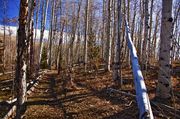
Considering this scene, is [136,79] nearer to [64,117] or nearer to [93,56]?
[64,117]

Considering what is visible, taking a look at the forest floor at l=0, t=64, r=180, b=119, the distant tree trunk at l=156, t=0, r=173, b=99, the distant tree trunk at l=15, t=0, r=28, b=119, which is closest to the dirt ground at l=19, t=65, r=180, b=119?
the forest floor at l=0, t=64, r=180, b=119

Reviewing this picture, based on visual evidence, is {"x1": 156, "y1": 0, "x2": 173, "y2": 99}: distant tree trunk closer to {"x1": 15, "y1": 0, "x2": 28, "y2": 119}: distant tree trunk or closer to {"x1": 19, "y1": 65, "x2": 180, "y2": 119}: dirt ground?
{"x1": 19, "y1": 65, "x2": 180, "y2": 119}: dirt ground

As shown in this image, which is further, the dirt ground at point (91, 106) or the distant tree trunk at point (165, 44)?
the distant tree trunk at point (165, 44)

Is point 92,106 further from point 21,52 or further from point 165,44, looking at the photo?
point 21,52

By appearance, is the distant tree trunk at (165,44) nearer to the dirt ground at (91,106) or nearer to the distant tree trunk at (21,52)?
the dirt ground at (91,106)

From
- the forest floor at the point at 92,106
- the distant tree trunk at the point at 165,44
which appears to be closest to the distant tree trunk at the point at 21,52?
A: the forest floor at the point at 92,106

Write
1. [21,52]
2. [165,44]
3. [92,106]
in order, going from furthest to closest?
[92,106]
[165,44]
[21,52]

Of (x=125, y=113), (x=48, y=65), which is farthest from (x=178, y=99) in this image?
(x=48, y=65)

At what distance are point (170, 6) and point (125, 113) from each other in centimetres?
402

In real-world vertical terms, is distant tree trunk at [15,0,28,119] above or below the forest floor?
above

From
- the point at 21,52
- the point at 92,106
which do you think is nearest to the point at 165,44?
the point at 92,106

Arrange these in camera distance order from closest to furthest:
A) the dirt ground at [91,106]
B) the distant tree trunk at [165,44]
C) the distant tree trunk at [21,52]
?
the distant tree trunk at [21,52] → the dirt ground at [91,106] → the distant tree trunk at [165,44]

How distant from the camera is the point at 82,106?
9.66 meters

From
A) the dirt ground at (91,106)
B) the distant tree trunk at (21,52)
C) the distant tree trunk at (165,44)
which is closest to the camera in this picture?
the distant tree trunk at (21,52)
